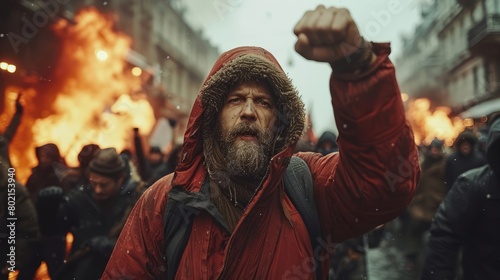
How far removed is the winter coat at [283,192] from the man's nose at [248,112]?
0.50 ft

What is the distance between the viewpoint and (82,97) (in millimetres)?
18016

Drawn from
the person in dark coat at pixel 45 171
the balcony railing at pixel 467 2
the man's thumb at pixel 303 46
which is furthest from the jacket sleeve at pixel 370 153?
the balcony railing at pixel 467 2

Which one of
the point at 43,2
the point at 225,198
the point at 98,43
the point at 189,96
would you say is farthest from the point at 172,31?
the point at 225,198

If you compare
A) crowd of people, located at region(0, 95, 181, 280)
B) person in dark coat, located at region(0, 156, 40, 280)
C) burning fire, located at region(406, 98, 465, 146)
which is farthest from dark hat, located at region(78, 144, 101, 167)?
burning fire, located at region(406, 98, 465, 146)

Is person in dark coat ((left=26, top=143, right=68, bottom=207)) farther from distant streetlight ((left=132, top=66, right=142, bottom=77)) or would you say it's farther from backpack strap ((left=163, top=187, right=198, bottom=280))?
distant streetlight ((left=132, top=66, right=142, bottom=77))

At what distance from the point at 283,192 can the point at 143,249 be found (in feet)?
1.99

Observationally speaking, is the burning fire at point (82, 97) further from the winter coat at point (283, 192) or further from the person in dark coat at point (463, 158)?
the winter coat at point (283, 192)

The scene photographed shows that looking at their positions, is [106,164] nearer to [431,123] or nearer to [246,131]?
[246,131]

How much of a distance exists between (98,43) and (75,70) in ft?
8.16

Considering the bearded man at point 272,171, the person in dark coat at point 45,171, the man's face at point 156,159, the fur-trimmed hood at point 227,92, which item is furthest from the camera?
the man's face at point 156,159

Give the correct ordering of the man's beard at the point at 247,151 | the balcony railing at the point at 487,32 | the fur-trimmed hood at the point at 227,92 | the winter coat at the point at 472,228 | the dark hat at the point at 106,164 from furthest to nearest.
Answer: the balcony railing at the point at 487,32
the dark hat at the point at 106,164
the winter coat at the point at 472,228
the fur-trimmed hood at the point at 227,92
the man's beard at the point at 247,151

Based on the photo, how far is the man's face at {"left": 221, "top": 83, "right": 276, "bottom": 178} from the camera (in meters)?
2.08

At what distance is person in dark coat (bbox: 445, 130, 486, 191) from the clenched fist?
636 centimetres

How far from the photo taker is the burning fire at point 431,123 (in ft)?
107
